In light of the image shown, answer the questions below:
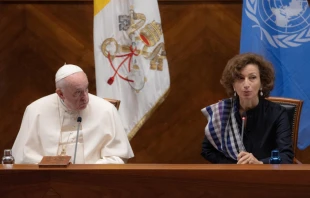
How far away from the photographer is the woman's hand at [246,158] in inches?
133

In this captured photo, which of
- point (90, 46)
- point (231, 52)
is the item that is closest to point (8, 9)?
point (90, 46)

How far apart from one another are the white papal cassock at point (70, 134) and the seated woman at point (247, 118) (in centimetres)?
54

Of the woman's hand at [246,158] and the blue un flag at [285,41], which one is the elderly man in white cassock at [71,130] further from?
the blue un flag at [285,41]

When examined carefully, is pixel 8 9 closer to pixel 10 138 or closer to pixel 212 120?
pixel 10 138

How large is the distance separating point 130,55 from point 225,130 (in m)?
1.29

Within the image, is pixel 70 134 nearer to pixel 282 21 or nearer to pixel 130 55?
pixel 130 55

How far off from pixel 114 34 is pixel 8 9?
3.71 ft

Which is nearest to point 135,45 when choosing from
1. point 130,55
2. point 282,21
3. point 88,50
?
point 130,55

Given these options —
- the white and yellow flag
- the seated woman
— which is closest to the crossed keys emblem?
the white and yellow flag

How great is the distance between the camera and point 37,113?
3729mm

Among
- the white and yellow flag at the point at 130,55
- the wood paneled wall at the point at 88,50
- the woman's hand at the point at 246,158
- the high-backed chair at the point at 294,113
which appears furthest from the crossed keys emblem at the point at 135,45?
the woman's hand at the point at 246,158

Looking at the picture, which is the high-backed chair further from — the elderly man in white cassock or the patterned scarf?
the elderly man in white cassock

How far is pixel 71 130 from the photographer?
3.72 meters

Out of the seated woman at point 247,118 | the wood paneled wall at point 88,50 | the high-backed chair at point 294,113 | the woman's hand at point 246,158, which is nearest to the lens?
the woman's hand at point 246,158
